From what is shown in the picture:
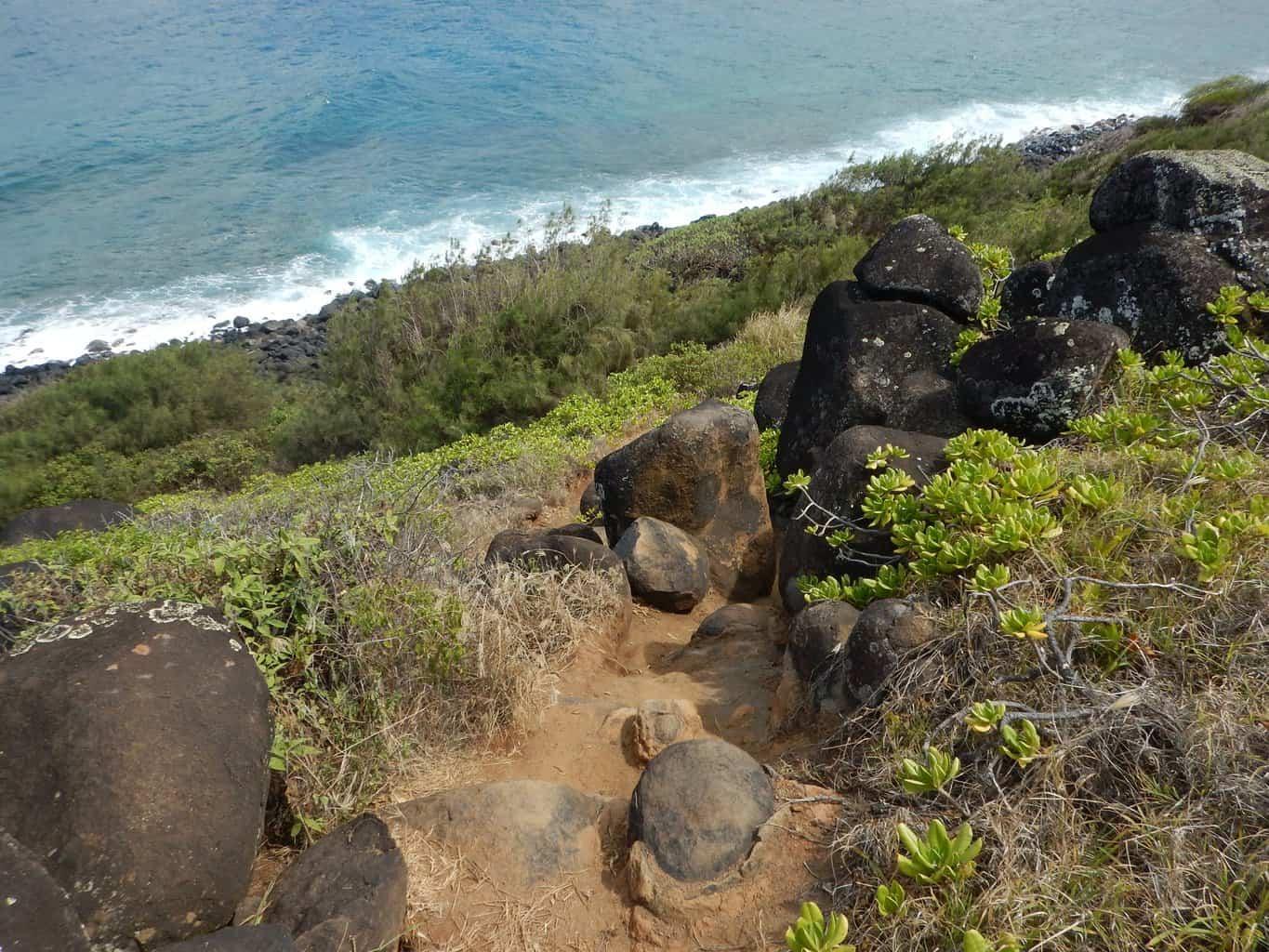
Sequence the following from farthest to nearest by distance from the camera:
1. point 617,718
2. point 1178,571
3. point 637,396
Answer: point 637,396 → point 617,718 → point 1178,571

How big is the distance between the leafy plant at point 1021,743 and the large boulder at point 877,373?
8.46 ft

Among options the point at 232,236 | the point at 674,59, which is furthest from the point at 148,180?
the point at 674,59

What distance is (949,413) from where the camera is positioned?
16.5ft

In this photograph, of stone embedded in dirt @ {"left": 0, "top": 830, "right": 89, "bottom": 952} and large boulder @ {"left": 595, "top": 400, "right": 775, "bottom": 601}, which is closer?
stone embedded in dirt @ {"left": 0, "top": 830, "right": 89, "bottom": 952}

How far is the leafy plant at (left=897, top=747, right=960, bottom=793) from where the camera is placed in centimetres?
266

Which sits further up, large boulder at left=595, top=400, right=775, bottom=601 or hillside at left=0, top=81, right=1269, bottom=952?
hillside at left=0, top=81, right=1269, bottom=952

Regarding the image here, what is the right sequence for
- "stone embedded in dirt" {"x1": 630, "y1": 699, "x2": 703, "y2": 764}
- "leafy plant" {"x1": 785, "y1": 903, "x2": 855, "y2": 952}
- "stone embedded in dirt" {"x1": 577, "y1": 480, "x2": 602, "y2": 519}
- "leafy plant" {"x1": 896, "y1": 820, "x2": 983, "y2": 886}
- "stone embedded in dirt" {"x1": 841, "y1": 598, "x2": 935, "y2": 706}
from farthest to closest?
"stone embedded in dirt" {"x1": 577, "y1": 480, "x2": 602, "y2": 519}, "stone embedded in dirt" {"x1": 630, "y1": 699, "x2": 703, "y2": 764}, "stone embedded in dirt" {"x1": 841, "y1": 598, "x2": 935, "y2": 706}, "leafy plant" {"x1": 896, "y1": 820, "x2": 983, "y2": 886}, "leafy plant" {"x1": 785, "y1": 903, "x2": 855, "y2": 952}

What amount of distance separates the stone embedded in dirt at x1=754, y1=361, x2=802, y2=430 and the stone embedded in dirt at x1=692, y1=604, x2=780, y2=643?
212 cm

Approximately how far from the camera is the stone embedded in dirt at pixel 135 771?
2391 mm

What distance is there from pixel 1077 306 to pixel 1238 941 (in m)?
3.67

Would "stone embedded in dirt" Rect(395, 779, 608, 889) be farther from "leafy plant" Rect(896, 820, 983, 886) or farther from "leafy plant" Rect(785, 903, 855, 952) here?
"leafy plant" Rect(896, 820, 983, 886)

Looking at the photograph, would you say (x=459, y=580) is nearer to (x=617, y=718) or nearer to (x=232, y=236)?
(x=617, y=718)

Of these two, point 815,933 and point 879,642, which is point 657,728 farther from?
point 815,933

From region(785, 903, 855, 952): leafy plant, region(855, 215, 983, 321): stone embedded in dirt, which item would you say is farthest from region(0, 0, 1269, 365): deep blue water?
region(785, 903, 855, 952): leafy plant
